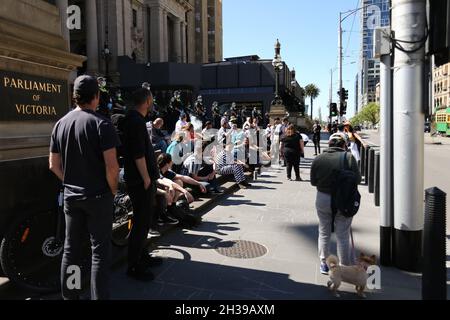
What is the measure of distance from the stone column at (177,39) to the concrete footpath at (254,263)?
49147 millimetres

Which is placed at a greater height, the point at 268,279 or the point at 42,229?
the point at 42,229

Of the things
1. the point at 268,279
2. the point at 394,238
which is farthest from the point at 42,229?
the point at 394,238

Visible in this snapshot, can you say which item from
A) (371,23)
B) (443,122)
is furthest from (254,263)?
(443,122)

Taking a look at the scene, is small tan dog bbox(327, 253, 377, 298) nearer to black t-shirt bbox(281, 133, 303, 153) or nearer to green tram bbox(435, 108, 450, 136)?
black t-shirt bbox(281, 133, 303, 153)

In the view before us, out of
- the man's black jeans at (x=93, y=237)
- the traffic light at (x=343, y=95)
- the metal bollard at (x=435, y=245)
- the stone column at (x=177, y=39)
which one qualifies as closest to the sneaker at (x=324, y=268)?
the metal bollard at (x=435, y=245)

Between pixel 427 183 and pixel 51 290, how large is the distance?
10727mm

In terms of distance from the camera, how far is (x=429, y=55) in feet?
14.4

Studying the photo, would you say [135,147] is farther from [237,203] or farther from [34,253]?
[237,203]

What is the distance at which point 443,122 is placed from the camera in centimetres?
4759

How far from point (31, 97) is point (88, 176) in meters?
1.81

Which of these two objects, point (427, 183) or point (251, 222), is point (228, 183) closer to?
point (251, 222)

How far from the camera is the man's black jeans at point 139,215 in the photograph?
399 cm

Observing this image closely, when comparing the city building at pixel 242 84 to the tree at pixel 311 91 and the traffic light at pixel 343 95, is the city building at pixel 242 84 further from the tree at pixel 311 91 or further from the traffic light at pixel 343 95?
the tree at pixel 311 91

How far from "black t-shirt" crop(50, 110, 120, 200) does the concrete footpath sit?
139 centimetres
